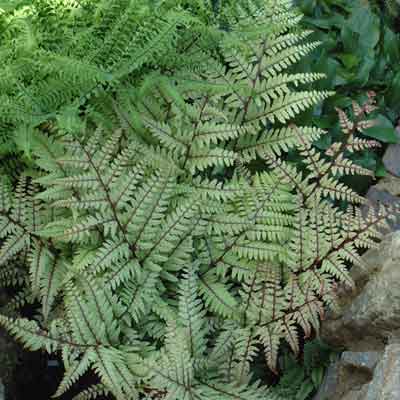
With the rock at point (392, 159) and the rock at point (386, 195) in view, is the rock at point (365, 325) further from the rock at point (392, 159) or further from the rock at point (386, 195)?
the rock at point (392, 159)

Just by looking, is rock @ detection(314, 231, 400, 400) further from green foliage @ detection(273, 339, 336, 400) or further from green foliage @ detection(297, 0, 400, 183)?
green foliage @ detection(297, 0, 400, 183)

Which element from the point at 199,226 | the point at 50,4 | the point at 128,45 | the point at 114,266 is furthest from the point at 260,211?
the point at 50,4

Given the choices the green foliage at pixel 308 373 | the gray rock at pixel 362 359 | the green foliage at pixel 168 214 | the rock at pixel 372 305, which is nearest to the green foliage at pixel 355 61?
the green foliage at pixel 168 214

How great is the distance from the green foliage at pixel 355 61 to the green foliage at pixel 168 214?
2.41ft

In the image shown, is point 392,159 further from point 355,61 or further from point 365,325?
point 365,325

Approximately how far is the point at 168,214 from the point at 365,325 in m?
1.16

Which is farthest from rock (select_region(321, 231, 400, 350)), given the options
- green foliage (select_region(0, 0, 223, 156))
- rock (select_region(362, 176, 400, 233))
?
green foliage (select_region(0, 0, 223, 156))

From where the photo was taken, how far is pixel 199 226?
314cm

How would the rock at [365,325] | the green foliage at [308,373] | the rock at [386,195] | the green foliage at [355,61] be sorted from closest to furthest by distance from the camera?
the rock at [365,325] < the green foliage at [308,373] < the rock at [386,195] < the green foliage at [355,61]

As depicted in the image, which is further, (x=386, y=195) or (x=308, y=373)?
(x=386, y=195)

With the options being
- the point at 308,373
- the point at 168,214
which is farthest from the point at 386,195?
the point at 168,214

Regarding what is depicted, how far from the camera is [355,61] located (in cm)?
419

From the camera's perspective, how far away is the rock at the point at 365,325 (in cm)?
288

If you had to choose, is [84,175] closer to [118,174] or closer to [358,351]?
[118,174]
